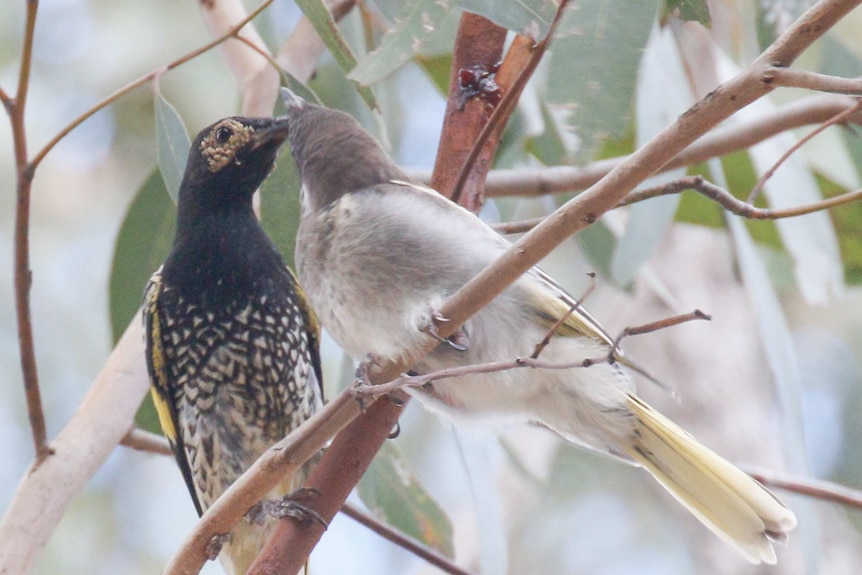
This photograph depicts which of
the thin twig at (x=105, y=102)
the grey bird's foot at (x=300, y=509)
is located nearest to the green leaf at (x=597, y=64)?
the thin twig at (x=105, y=102)

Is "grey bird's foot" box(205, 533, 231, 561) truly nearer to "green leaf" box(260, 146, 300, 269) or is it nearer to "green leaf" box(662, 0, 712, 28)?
"green leaf" box(260, 146, 300, 269)

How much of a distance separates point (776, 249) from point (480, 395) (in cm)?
215

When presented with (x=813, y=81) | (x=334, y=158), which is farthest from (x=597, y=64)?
(x=334, y=158)

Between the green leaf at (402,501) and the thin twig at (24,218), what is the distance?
94cm

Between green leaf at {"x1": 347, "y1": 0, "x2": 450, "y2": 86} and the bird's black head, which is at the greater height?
green leaf at {"x1": 347, "y1": 0, "x2": 450, "y2": 86}

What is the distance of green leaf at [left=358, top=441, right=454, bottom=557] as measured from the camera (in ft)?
8.93

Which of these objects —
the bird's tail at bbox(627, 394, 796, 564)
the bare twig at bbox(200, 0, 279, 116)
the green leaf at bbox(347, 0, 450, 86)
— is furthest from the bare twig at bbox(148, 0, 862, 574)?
the bare twig at bbox(200, 0, 279, 116)

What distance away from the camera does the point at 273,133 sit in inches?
102

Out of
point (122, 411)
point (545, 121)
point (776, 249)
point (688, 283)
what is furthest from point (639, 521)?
point (122, 411)

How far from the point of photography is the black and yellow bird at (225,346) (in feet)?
8.73

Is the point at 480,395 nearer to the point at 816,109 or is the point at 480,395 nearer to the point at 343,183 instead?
the point at 343,183

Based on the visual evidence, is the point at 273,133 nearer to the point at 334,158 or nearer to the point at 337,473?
the point at 334,158

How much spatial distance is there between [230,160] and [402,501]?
0.96 meters

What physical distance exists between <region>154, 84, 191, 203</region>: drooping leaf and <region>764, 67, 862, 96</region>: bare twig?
60.5 inches
